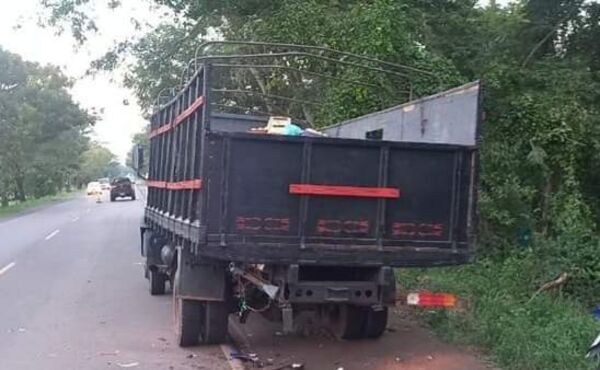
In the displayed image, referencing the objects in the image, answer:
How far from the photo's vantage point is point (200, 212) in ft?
21.8

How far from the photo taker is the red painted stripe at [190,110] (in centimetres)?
707

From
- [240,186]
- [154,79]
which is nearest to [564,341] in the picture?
[240,186]

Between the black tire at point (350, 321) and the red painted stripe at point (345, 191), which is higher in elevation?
the red painted stripe at point (345, 191)

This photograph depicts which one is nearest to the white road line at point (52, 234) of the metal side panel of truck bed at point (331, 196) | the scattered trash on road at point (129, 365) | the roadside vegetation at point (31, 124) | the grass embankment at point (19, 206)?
the grass embankment at point (19, 206)

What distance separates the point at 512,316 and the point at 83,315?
5.23m

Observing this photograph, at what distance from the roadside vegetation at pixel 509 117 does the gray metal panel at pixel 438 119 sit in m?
2.09

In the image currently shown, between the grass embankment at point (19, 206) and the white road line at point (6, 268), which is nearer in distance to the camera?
the white road line at point (6, 268)

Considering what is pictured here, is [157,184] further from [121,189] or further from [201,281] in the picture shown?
[121,189]

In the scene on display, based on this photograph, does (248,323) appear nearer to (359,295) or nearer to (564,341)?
(359,295)

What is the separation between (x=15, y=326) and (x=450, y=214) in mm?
5323

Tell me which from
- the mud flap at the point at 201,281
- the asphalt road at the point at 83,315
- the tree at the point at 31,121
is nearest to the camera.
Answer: the asphalt road at the point at 83,315

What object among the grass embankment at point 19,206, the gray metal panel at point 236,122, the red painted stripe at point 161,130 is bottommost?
the grass embankment at point 19,206

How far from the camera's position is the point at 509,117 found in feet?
46.2

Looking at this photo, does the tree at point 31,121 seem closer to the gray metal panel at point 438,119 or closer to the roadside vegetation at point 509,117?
the roadside vegetation at point 509,117
